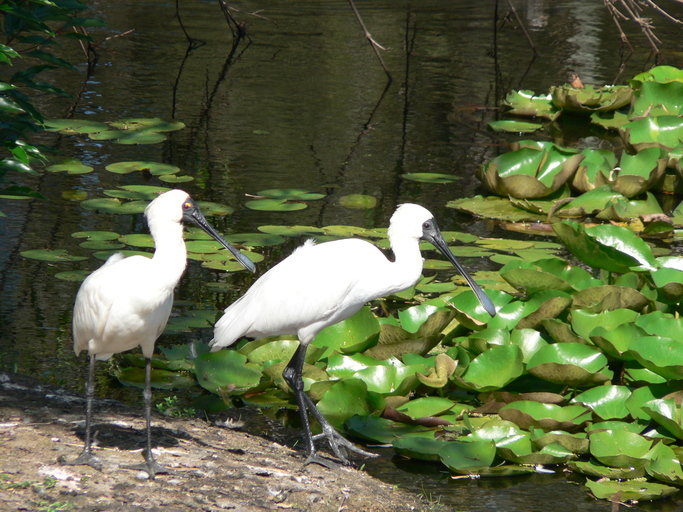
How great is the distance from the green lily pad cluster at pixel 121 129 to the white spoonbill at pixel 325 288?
386cm

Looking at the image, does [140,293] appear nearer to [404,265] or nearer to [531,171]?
[404,265]

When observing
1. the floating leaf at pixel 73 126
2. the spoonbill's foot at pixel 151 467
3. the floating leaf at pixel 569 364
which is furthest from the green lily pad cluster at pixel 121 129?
the spoonbill's foot at pixel 151 467

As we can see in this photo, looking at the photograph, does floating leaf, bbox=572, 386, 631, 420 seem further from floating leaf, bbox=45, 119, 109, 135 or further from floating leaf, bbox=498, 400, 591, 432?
floating leaf, bbox=45, 119, 109, 135

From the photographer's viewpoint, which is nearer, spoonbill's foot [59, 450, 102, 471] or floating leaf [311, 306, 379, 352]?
spoonbill's foot [59, 450, 102, 471]

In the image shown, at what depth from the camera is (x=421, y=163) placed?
7277 millimetres

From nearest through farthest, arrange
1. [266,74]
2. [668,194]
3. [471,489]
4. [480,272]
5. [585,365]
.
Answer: [471,489] < [585,365] < [480,272] < [668,194] < [266,74]

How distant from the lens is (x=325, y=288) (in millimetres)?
3447

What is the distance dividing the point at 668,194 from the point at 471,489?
429 centimetres

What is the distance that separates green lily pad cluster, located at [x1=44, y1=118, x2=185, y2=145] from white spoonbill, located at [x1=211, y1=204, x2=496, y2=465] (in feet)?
12.7

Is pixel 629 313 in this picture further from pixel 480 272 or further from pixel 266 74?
pixel 266 74

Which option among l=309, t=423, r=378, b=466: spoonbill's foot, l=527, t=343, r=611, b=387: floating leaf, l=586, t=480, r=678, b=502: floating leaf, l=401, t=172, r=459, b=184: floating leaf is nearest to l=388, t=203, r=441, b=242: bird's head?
l=527, t=343, r=611, b=387: floating leaf

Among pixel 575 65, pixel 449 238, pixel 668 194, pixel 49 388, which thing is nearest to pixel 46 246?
pixel 49 388

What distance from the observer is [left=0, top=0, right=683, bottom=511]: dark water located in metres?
4.55

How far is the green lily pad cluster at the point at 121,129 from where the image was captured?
7.14m
